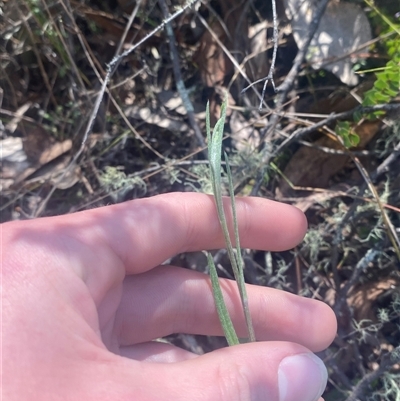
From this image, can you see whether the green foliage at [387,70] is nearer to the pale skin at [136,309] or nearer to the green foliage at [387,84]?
the green foliage at [387,84]

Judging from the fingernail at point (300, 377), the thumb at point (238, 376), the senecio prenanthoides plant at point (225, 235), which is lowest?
the fingernail at point (300, 377)

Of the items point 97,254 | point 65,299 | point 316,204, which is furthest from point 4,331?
point 316,204

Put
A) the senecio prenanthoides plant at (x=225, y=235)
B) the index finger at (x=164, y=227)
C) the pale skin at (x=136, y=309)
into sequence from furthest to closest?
1. the index finger at (x=164, y=227)
2. the senecio prenanthoides plant at (x=225, y=235)
3. the pale skin at (x=136, y=309)

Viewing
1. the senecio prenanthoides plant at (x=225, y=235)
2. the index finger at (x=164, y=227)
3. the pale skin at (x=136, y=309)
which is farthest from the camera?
the index finger at (x=164, y=227)

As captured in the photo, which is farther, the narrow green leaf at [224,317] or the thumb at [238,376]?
the narrow green leaf at [224,317]

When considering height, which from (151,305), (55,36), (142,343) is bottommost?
(142,343)

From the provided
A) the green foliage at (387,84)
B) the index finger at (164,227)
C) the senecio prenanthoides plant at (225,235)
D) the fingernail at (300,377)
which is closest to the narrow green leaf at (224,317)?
the senecio prenanthoides plant at (225,235)

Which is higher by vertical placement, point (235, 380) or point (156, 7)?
point (156, 7)

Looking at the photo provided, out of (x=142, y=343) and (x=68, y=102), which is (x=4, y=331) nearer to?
(x=142, y=343)

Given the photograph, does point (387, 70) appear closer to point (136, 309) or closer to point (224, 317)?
point (224, 317)
